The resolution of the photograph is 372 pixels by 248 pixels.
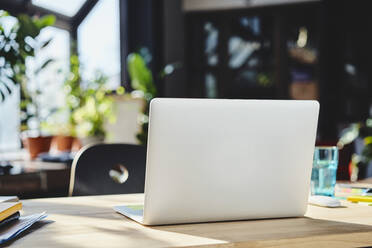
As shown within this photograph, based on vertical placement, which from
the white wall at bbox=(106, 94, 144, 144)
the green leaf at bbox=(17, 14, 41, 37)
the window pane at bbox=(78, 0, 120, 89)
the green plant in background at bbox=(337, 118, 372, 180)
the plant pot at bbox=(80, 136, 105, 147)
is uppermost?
the window pane at bbox=(78, 0, 120, 89)

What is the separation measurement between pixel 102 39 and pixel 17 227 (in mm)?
4133

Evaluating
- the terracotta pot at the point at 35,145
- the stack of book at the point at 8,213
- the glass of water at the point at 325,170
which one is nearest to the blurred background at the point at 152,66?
the terracotta pot at the point at 35,145

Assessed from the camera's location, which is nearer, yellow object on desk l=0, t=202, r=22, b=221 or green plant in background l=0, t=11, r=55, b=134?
yellow object on desk l=0, t=202, r=22, b=221

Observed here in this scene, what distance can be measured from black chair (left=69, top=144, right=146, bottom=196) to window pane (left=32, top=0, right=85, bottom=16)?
2608 millimetres

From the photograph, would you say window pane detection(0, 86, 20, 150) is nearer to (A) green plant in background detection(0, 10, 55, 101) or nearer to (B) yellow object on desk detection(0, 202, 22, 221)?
(A) green plant in background detection(0, 10, 55, 101)

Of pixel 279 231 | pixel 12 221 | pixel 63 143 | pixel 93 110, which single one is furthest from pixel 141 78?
pixel 279 231

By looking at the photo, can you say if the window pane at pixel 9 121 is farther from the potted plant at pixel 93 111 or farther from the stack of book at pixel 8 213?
the stack of book at pixel 8 213

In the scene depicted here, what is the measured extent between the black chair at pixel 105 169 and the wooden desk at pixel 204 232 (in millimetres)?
568

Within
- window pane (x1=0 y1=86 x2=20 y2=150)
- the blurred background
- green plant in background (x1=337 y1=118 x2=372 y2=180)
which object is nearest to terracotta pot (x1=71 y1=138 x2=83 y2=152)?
the blurred background

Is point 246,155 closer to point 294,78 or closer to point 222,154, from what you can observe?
point 222,154

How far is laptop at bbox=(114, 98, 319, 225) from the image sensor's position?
3.29ft

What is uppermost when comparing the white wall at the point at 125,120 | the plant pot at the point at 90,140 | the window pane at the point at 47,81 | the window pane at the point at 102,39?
the window pane at the point at 102,39

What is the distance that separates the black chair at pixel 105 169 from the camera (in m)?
1.78

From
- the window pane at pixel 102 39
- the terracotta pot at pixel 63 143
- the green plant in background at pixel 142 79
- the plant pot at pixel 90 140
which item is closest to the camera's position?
the terracotta pot at pixel 63 143
